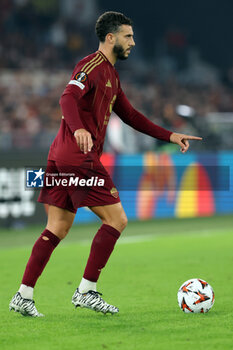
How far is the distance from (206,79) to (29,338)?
2232cm

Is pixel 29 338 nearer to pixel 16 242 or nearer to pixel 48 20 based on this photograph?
pixel 16 242

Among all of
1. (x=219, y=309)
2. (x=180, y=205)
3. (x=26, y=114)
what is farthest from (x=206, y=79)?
(x=219, y=309)

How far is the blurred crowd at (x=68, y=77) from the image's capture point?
56.2 ft

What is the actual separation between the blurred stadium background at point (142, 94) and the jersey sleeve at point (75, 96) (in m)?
7.56

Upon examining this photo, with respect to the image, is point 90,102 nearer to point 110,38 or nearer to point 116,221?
point 110,38

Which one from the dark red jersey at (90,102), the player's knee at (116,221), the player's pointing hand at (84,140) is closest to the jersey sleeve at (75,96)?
the dark red jersey at (90,102)

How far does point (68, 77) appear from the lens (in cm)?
2161

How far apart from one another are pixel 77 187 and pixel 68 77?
53.4ft

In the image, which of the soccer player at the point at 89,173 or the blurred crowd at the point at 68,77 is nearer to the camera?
the soccer player at the point at 89,173

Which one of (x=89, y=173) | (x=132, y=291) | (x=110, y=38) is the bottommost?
(x=132, y=291)

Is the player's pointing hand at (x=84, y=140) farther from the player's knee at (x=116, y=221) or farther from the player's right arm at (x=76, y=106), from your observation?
the player's knee at (x=116, y=221)

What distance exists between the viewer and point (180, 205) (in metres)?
15.4

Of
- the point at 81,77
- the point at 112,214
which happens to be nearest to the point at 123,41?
the point at 81,77

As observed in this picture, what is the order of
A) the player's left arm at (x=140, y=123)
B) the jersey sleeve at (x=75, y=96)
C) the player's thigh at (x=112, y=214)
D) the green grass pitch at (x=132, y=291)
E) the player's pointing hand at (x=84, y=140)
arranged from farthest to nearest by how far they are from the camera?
1. the player's left arm at (x=140, y=123)
2. the player's thigh at (x=112, y=214)
3. the jersey sleeve at (x=75, y=96)
4. the player's pointing hand at (x=84, y=140)
5. the green grass pitch at (x=132, y=291)
